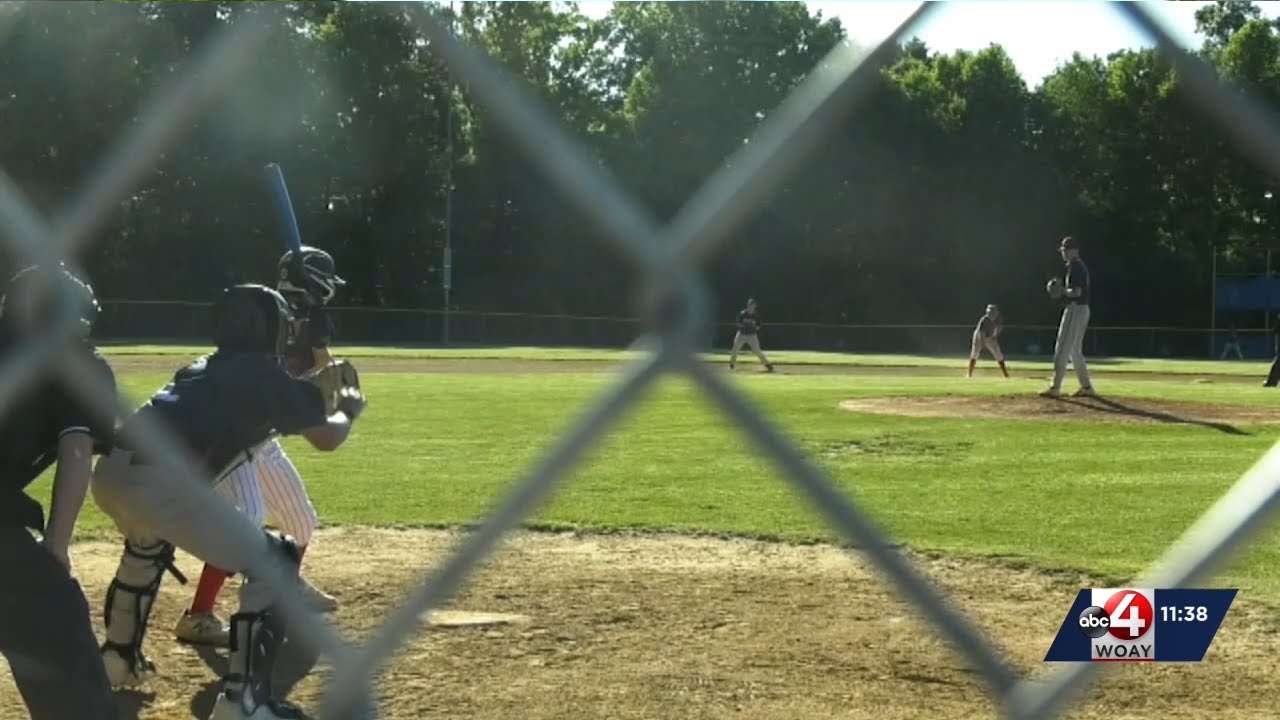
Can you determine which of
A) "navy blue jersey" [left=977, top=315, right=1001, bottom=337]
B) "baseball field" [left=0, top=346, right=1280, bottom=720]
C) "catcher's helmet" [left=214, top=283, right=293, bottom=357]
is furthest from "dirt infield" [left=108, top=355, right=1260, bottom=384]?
"catcher's helmet" [left=214, top=283, right=293, bottom=357]

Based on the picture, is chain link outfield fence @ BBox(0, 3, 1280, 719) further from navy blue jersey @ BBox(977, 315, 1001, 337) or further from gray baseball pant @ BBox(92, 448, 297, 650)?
navy blue jersey @ BBox(977, 315, 1001, 337)

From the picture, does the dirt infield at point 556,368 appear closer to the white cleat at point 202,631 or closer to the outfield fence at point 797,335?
the outfield fence at point 797,335

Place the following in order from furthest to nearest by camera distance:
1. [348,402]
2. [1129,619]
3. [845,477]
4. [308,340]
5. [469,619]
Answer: [845,477] < [469,619] < [308,340] < [1129,619] < [348,402]

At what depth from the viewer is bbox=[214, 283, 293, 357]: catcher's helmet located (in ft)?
13.0

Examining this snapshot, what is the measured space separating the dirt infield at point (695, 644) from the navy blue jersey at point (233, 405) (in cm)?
85

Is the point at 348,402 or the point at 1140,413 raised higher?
the point at 348,402

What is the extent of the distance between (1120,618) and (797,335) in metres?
35.8

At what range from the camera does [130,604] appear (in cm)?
445

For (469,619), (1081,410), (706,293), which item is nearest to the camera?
(706,293)

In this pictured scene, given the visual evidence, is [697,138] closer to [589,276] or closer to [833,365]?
[833,365]

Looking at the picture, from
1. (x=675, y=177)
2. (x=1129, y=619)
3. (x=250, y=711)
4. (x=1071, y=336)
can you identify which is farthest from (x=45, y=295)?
(x=675, y=177)

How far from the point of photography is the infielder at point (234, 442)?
3.90 m

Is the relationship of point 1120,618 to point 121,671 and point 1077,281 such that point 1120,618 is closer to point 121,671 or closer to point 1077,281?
point 121,671

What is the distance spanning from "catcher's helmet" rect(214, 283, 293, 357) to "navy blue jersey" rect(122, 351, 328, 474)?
1.3 inches
